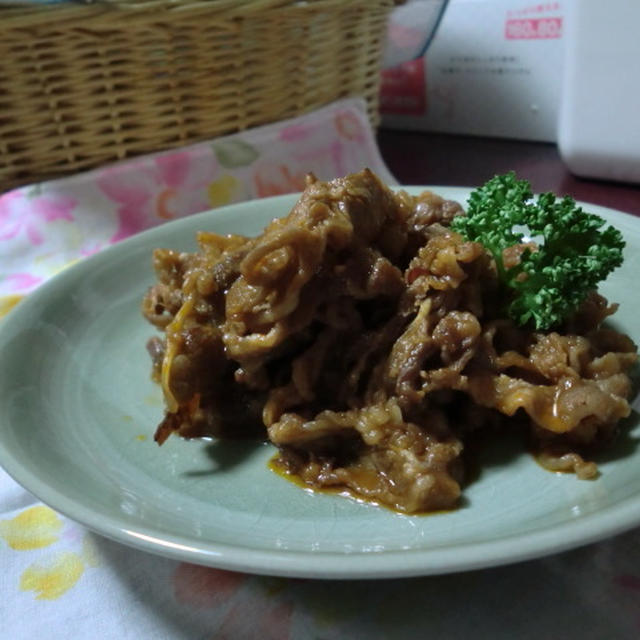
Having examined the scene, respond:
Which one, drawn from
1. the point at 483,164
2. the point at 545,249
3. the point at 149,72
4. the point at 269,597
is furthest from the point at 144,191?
the point at 269,597

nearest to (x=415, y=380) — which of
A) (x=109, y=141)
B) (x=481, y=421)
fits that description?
(x=481, y=421)

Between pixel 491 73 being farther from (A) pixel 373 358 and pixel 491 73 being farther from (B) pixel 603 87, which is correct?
(A) pixel 373 358

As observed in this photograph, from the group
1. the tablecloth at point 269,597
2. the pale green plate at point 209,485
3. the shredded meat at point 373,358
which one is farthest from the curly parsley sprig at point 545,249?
the tablecloth at point 269,597

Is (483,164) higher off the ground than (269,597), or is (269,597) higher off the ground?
(269,597)

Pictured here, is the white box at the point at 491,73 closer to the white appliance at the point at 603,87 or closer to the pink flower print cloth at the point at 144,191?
the white appliance at the point at 603,87

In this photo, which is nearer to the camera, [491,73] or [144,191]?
[144,191]

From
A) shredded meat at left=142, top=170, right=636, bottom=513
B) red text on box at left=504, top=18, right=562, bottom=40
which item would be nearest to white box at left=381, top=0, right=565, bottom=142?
red text on box at left=504, top=18, right=562, bottom=40

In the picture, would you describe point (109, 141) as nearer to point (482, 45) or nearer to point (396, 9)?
point (396, 9)
